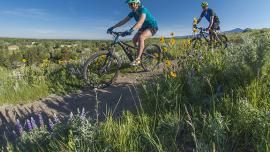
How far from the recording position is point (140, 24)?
7.09 m

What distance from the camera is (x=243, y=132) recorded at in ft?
9.02

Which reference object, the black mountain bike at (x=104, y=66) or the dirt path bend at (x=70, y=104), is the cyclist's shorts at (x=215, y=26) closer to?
the black mountain bike at (x=104, y=66)

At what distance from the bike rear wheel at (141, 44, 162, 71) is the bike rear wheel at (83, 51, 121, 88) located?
1196 millimetres

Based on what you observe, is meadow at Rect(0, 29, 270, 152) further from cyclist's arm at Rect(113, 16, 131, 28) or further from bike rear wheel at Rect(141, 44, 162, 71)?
bike rear wheel at Rect(141, 44, 162, 71)

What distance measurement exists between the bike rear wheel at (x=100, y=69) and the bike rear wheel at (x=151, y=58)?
1196 millimetres

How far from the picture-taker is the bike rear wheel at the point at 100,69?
7.07 m

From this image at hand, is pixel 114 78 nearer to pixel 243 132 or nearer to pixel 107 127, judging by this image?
pixel 107 127

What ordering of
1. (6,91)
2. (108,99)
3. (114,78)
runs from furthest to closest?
(114,78), (6,91), (108,99)

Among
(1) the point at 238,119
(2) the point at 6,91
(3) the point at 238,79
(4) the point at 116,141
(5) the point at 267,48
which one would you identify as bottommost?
(2) the point at 6,91

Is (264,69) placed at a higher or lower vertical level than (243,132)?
higher

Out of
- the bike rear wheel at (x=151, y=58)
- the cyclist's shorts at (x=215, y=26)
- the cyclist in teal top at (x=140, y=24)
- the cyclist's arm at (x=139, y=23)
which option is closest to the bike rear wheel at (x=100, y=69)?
the cyclist in teal top at (x=140, y=24)

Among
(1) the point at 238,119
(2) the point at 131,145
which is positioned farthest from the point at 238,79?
(2) the point at 131,145

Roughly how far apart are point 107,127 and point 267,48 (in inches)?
87.5

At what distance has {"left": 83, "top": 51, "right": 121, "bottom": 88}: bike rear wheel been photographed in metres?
7.07
